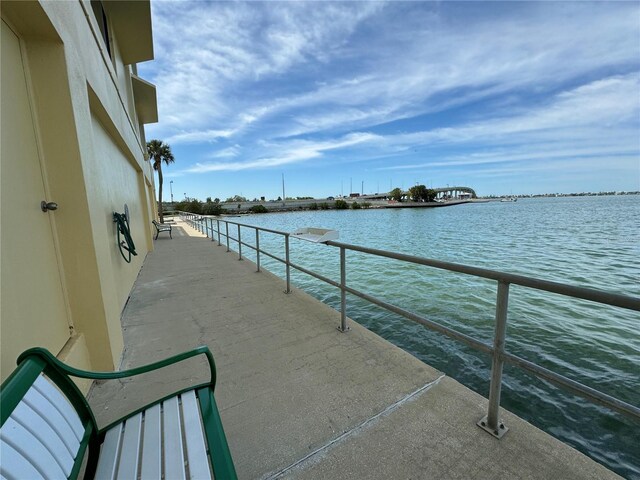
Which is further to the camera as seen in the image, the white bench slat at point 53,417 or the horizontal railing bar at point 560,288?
the horizontal railing bar at point 560,288

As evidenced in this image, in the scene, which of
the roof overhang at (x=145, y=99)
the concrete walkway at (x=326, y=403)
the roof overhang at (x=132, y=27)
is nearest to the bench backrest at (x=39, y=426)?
the concrete walkway at (x=326, y=403)

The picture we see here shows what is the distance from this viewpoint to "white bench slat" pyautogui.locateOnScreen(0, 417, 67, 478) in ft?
2.99

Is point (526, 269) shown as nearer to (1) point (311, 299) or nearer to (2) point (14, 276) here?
(1) point (311, 299)

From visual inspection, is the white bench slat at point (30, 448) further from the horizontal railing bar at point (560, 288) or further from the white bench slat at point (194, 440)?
the horizontal railing bar at point (560, 288)

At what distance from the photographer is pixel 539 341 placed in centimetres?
457

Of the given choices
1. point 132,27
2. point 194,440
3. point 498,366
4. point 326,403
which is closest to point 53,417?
point 194,440

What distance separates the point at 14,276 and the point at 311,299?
3160 millimetres

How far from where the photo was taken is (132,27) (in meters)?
7.77

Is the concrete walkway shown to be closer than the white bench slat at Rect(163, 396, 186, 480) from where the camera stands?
No

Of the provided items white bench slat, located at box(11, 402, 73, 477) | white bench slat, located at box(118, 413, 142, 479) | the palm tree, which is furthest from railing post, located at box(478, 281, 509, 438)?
the palm tree

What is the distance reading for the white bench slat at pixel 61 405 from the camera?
1146 mm

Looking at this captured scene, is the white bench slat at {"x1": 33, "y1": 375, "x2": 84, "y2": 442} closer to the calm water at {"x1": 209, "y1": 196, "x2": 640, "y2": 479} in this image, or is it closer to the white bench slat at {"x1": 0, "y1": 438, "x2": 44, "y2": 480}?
the white bench slat at {"x1": 0, "y1": 438, "x2": 44, "y2": 480}

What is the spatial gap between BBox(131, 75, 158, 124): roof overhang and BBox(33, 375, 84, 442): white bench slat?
464 inches

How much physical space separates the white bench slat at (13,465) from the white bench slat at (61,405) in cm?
26
